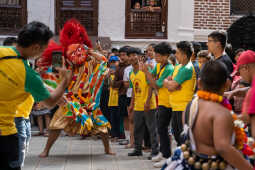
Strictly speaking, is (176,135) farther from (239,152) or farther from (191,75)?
(239,152)

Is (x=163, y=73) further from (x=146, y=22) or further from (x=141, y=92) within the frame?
(x=146, y=22)

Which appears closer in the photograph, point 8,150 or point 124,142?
point 8,150

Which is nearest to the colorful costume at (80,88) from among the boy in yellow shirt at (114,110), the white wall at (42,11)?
the boy in yellow shirt at (114,110)

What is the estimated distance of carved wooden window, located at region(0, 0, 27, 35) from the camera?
49.3ft

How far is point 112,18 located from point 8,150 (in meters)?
11.2

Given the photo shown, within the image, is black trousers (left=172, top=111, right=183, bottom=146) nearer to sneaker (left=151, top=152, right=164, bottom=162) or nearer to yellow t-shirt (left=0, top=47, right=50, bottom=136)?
sneaker (left=151, top=152, right=164, bottom=162)

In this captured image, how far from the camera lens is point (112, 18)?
15.3m

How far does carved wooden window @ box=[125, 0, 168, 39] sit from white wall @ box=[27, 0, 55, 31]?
7.50 feet

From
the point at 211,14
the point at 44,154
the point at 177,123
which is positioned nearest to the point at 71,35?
the point at 44,154

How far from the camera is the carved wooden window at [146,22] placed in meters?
15.3

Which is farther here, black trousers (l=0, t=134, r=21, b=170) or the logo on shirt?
the logo on shirt

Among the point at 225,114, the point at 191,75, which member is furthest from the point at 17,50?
the point at 191,75

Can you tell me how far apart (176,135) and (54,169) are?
78.9 inches

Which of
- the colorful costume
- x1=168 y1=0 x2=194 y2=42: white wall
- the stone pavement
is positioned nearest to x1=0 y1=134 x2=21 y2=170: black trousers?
the stone pavement
